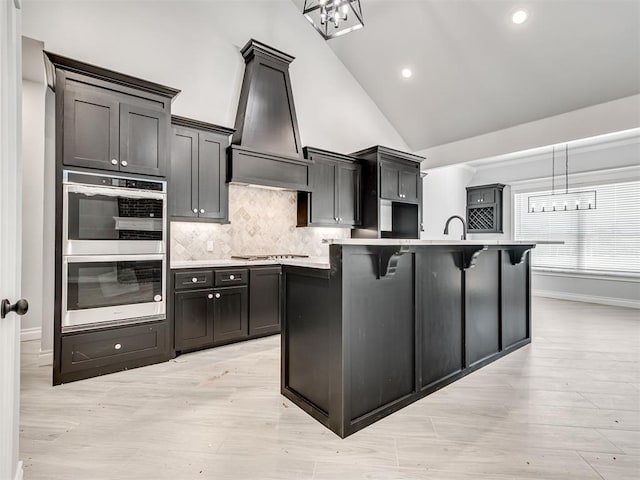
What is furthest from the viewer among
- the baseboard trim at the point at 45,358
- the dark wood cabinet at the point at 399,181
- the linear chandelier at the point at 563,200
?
the linear chandelier at the point at 563,200

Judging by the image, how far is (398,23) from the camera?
4727 mm

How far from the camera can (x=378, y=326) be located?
6.96 feet

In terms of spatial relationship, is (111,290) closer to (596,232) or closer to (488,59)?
(488,59)

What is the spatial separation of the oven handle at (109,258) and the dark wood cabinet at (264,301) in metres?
1.09

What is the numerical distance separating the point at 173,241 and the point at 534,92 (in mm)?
5367

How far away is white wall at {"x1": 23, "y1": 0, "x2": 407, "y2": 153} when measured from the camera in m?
3.22

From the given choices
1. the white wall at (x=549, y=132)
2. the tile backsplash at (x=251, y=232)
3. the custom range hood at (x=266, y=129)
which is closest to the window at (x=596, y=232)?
the white wall at (x=549, y=132)

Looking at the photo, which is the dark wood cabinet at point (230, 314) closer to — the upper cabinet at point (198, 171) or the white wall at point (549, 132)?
the upper cabinet at point (198, 171)

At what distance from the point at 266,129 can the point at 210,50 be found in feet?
4.06

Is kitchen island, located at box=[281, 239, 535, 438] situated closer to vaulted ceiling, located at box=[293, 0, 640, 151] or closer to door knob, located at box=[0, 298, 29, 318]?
door knob, located at box=[0, 298, 29, 318]

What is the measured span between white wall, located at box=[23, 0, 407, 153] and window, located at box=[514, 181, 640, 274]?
4.38m

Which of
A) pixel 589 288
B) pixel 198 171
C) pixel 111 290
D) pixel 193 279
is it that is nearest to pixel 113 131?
pixel 198 171

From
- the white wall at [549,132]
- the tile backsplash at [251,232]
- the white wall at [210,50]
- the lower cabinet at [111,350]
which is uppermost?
the white wall at [210,50]

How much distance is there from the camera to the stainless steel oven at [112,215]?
2.65 m
